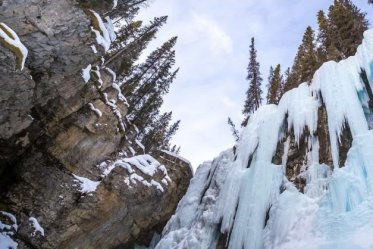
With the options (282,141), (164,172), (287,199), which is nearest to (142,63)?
(164,172)

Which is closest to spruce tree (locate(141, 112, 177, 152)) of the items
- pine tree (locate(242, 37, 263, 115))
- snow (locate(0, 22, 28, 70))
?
pine tree (locate(242, 37, 263, 115))

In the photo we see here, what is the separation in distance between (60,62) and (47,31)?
124cm

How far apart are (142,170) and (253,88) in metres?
10.6

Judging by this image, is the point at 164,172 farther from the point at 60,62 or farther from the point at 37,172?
the point at 60,62

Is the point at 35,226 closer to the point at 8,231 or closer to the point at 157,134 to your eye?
the point at 8,231

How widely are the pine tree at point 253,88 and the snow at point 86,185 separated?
1254cm

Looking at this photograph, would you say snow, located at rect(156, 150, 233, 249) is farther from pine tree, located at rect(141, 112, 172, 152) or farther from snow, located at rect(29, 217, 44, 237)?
pine tree, located at rect(141, 112, 172, 152)

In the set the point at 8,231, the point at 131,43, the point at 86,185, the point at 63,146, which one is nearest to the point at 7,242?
the point at 8,231

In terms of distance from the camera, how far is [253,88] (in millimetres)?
22875

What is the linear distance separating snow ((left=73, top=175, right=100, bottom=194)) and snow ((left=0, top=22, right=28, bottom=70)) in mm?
6042

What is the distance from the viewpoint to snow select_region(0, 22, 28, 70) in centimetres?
991

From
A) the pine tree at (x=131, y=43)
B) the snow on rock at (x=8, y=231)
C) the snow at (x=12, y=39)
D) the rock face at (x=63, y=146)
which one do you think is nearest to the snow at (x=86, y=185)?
the rock face at (x=63, y=146)

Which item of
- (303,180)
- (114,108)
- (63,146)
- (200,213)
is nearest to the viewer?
(303,180)

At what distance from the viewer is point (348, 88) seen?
10.0 m
